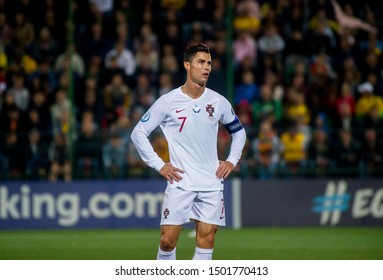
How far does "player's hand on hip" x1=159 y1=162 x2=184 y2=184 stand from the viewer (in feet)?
30.2

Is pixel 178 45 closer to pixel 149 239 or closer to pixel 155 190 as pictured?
pixel 155 190

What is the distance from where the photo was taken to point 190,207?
931 cm

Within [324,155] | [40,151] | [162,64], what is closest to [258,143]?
[324,155]

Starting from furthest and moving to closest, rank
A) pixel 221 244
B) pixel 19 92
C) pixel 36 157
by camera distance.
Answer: pixel 19 92 < pixel 36 157 < pixel 221 244

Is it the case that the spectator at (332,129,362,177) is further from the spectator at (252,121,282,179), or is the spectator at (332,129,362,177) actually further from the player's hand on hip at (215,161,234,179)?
the player's hand on hip at (215,161,234,179)

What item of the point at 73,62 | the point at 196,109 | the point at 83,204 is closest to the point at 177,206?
the point at 196,109

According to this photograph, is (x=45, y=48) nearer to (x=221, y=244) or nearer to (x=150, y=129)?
(x=221, y=244)

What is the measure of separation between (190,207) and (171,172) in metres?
0.37

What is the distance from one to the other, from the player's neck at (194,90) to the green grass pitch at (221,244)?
3322mm

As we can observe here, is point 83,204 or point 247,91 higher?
point 247,91

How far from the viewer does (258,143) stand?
1780cm

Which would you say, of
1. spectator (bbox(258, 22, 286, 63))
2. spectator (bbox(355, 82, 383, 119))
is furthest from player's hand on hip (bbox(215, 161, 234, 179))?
spectator (bbox(258, 22, 286, 63))

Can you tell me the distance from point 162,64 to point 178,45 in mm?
601

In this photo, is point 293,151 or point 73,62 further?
point 73,62
